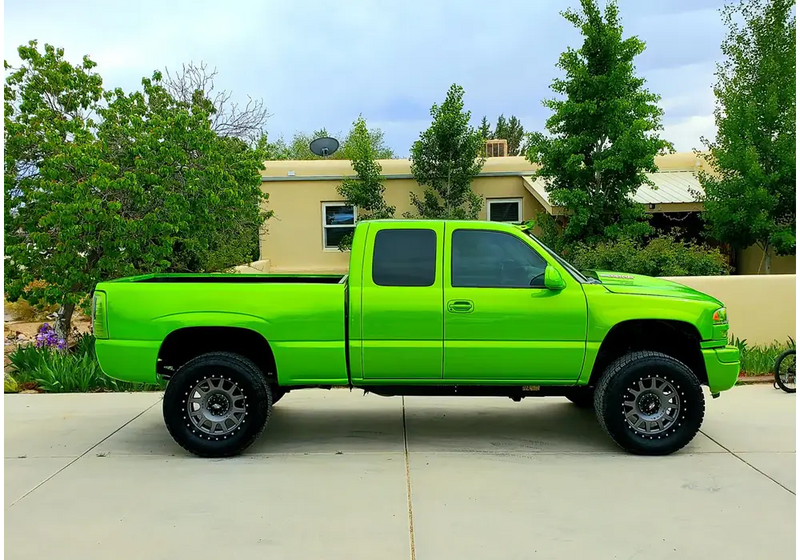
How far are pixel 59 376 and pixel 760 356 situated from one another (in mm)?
9307

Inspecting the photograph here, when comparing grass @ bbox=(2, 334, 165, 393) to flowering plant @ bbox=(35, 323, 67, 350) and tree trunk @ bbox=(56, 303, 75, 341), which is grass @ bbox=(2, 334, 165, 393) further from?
tree trunk @ bbox=(56, 303, 75, 341)

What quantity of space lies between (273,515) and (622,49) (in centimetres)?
1122

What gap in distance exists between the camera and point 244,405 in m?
5.82

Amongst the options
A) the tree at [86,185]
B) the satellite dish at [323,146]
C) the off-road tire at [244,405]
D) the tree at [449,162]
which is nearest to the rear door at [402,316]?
A: the off-road tire at [244,405]

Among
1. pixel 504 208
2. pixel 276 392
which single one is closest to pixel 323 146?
pixel 504 208

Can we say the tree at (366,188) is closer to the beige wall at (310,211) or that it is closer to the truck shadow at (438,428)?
the beige wall at (310,211)

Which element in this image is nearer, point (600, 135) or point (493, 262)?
point (493, 262)

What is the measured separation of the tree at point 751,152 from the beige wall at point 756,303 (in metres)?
0.68

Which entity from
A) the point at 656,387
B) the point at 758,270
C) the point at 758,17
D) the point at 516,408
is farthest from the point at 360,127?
the point at 656,387

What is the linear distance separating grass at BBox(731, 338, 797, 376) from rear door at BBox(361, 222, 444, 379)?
548cm

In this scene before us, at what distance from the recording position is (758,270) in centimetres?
1276

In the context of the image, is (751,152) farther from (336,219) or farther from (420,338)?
(336,219)

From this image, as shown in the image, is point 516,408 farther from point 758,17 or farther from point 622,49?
point 622,49

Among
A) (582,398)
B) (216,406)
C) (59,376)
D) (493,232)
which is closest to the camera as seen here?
(216,406)
